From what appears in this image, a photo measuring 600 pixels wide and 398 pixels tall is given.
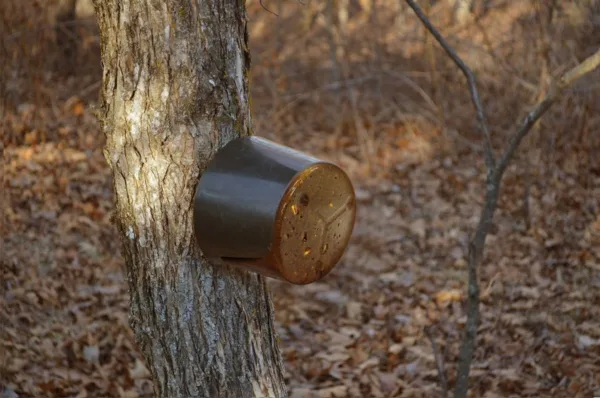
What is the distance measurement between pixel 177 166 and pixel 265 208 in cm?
34

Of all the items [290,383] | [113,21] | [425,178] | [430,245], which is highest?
[113,21]

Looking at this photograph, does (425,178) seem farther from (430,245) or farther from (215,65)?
(215,65)

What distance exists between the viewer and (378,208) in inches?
280

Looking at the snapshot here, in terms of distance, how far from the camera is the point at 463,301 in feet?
17.5

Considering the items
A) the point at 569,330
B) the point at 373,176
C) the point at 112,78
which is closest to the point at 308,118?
the point at 373,176

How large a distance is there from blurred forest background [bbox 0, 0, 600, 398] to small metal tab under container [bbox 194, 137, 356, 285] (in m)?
0.60

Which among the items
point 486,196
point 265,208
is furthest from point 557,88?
point 265,208

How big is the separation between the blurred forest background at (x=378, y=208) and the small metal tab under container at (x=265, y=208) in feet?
1.98

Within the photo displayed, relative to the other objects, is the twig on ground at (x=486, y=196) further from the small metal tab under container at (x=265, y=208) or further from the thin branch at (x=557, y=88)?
the small metal tab under container at (x=265, y=208)

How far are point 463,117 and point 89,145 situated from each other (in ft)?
13.2

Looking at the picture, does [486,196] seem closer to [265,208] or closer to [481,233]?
[481,233]

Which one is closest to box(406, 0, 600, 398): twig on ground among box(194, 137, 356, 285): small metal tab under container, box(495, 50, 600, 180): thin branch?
box(495, 50, 600, 180): thin branch

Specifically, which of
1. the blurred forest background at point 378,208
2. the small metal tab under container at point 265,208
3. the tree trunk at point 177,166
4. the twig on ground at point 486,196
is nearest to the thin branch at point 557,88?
the twig on ground at point 486,196

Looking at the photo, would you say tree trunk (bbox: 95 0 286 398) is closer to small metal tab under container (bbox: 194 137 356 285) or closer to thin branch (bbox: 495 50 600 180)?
small metal tab under container (bbox: 194 137 356 285)
